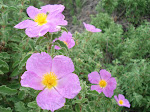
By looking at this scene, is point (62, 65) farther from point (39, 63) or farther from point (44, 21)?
point (44, 21)

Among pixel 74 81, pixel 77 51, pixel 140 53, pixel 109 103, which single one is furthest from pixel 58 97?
pixel 140 53

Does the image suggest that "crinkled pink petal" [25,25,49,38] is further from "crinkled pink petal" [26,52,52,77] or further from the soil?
the soil

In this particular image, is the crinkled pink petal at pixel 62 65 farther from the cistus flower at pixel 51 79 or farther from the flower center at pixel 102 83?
the flower center at pixel 102 83

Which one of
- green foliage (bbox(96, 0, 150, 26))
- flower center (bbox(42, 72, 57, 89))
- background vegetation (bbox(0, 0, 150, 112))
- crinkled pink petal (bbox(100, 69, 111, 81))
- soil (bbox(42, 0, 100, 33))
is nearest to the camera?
flower center (bbox(42, 72, 57, 89))

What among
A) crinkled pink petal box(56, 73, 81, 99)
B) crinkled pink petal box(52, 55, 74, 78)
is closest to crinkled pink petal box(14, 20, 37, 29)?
crinkled pink petal box(52, 55, 74, 78)

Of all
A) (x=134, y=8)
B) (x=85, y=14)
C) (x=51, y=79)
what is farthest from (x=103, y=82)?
(x=85, y=14)

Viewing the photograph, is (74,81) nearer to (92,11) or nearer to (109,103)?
(109,103)

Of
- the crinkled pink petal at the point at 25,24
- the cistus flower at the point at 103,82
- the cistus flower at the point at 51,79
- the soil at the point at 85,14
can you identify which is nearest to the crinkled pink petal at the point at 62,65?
the cistus flower at the point at 51,79
